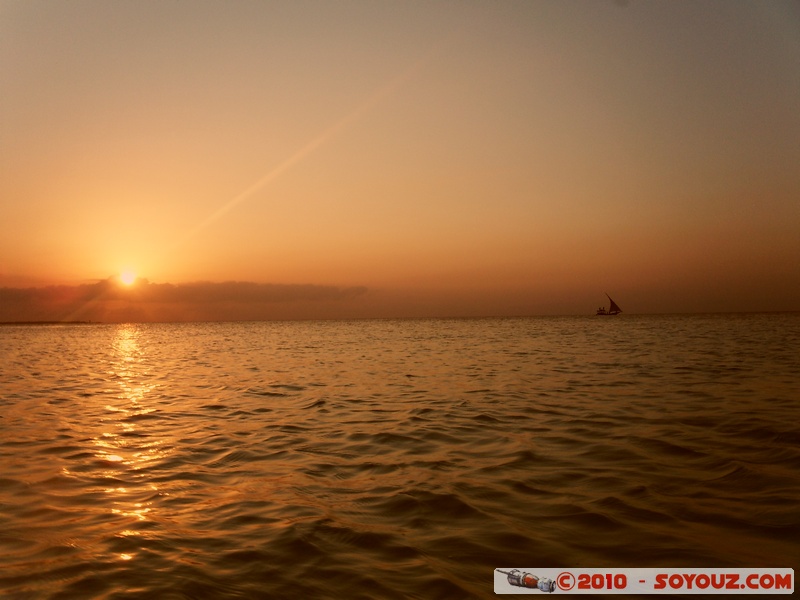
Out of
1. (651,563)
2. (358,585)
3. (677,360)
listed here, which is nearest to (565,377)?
(677,360)

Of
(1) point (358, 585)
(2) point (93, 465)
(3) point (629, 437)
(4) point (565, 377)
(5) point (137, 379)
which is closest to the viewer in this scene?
(1) point (358, 585)

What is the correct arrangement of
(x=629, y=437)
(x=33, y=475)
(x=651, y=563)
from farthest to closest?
1. (x=629, y=437)
2. (x=33, y=475)
3. (x=651, y=563)

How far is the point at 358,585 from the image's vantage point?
4.95 metres

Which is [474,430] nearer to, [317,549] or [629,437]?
[629,437]

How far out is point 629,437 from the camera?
10.6 meters

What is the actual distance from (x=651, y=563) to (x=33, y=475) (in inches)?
355

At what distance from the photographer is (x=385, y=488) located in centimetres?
779

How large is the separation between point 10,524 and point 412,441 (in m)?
6.52

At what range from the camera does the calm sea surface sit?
5.29 m

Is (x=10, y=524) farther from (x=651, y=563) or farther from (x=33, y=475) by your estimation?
(x=651, y=563)

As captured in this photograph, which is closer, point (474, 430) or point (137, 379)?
point (474, 430)

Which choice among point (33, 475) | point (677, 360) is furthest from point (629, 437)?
point (677, 360)

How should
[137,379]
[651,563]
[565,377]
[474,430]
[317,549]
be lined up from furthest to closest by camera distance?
1. [137,379]
2. [565,377]
3. [474,430]
4. [317,549]
5. [651,563]

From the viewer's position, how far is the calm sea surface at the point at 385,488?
5293mm
